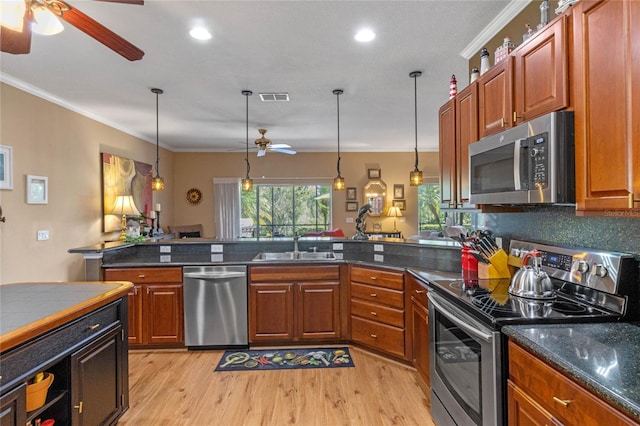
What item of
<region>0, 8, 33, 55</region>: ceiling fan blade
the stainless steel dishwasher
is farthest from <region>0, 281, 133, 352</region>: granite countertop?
<region>0, 8, 33, 55</region>: ceiling fan blade

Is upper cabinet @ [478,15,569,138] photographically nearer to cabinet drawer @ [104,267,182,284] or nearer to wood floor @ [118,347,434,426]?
wood floor @ [118,347,434,426]

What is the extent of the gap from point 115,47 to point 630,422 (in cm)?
275

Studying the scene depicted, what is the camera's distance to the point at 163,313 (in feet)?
10.8

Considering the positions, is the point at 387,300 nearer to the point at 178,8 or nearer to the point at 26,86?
the point at 178,8

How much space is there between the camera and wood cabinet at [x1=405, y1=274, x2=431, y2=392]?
7.98 feet

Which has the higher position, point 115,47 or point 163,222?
point 115,47

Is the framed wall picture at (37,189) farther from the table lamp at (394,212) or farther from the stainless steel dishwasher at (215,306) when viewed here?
the table lamp at (394,212)

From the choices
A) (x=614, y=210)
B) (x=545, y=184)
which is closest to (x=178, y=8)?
(x=545, y=184)

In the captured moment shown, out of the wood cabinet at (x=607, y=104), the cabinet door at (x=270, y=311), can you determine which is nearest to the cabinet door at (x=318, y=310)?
the cabinet door at (x=270, y=311)

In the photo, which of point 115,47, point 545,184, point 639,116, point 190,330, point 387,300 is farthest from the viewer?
point 190,330

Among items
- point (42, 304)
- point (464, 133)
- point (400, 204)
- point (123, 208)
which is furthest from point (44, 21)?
point (400, 204)

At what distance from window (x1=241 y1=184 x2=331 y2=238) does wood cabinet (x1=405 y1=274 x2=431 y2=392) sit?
518 centimetres

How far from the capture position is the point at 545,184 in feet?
4.92

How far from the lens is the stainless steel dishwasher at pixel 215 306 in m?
3.29
